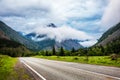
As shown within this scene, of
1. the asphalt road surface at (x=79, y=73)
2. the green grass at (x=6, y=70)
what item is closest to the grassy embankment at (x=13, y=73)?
the green grass at (x=6, y=70)

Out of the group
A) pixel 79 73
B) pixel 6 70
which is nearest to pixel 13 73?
pixel 6 70

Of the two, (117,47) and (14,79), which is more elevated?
(117,47)

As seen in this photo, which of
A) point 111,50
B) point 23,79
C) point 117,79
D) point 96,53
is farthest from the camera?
point 111,50

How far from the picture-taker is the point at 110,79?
14.1m

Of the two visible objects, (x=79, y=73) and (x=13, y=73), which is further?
(x=13, y=73)

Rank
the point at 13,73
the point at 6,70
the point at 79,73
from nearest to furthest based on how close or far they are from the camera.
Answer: the point at 79,73 → the point at 13,73 → the point at 6,70

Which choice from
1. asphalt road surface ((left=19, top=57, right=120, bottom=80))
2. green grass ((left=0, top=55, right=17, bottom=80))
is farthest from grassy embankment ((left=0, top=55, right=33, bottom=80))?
asphalt road surface ((left=19, top=57, right=120, bottom=80))

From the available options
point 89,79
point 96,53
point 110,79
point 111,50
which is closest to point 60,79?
point 89,79

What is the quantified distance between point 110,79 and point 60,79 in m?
3.08

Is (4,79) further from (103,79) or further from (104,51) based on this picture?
(104,51)

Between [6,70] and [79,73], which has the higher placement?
[6,70]

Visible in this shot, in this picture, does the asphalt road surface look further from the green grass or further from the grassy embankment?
the green grass

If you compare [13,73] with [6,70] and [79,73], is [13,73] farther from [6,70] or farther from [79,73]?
[79,73]

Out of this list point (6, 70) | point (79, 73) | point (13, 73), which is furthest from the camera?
point (6, 70)
